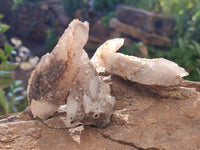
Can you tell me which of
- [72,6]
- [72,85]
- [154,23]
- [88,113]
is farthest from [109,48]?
[72,6]

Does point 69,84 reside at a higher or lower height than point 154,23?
higher

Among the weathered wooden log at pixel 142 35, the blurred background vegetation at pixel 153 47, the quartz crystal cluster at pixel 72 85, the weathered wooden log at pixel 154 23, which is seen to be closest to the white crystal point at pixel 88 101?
the quartz crystal cluster at pixel 72 85

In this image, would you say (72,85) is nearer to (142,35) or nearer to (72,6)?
(142,35)

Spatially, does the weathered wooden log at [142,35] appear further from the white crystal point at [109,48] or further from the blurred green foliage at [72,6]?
the white crystal point at [109,48]

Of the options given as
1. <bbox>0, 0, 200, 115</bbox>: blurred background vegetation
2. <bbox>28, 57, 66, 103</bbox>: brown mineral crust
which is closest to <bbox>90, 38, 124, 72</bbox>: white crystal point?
<bbox>28, 57, 66, 103</bbox>: brown mineral crust

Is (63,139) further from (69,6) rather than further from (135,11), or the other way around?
(69,6)

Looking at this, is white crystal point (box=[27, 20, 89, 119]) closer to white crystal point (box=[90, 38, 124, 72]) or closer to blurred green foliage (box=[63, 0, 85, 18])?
white crystal point (box=[90, 38, 124, 72])
